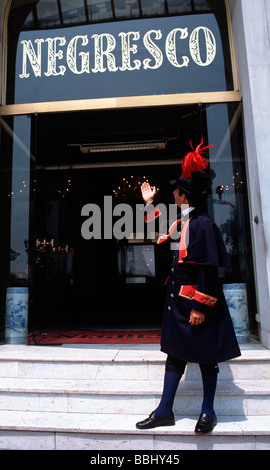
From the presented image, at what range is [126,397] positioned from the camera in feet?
9.09

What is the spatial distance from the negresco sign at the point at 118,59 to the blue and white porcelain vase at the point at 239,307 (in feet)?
9.67

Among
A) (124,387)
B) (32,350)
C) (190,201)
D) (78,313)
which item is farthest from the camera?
(78,313)

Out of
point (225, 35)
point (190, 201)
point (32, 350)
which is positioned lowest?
point (32, 350)

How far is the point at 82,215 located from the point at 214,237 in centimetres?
735

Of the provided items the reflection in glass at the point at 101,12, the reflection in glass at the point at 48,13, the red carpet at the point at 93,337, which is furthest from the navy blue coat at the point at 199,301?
the reflection in glass at the point at 48,13

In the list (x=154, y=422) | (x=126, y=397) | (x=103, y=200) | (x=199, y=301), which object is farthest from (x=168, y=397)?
(x=103, y=200)

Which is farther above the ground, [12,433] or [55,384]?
[55,384]

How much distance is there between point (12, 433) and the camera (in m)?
2.49

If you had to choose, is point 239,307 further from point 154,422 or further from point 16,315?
point 16,315

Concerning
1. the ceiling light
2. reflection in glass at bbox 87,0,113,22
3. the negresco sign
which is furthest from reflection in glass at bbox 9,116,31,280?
the ceiling light

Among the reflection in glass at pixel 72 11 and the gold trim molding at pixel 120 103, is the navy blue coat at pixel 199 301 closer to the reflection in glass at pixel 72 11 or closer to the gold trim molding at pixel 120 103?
the gold trim molding at pixel 120 103

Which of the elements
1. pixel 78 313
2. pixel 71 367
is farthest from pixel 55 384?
pixel 78 313

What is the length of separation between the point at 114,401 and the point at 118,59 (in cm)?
463

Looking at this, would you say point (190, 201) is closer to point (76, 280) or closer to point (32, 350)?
point (32, 350)
